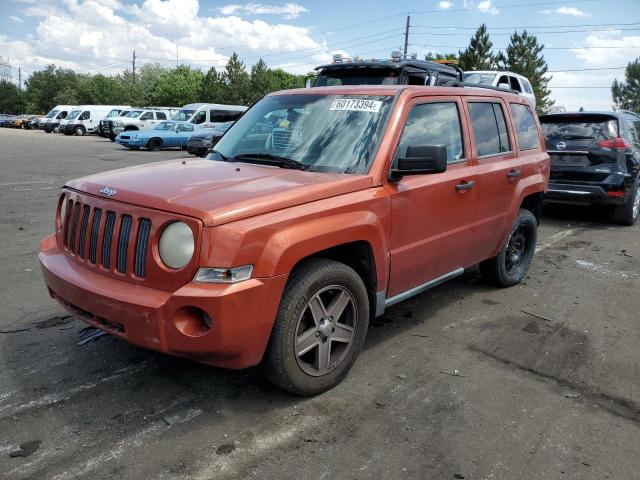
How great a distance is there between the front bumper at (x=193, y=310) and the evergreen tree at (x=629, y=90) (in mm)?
88895

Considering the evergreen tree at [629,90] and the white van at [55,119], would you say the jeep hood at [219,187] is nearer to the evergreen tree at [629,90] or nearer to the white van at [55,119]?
the white van at [55,119]

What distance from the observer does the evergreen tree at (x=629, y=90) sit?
78750mm

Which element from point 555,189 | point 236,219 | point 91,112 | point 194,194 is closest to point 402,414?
point 236,219

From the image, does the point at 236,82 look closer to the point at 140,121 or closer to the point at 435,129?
the point at 140,121

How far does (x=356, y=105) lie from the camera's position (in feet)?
12.5

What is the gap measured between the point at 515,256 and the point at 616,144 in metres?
4.25

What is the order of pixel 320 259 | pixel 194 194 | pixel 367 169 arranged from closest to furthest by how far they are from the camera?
pixel 194 194, pixel 320 259, pixel 367 169

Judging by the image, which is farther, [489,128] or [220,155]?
[489,128]

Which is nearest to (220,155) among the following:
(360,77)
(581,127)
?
(581,127)

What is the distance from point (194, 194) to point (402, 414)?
1.70 metres

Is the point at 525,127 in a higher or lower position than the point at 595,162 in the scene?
higher

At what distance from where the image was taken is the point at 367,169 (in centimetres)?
350

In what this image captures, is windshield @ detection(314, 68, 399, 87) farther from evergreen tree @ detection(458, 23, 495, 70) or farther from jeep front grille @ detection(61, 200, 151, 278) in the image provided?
evergreen tree @ detection(458, 23, 495, 70)

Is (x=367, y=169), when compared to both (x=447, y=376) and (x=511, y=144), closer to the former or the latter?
(x=447, y=376)
